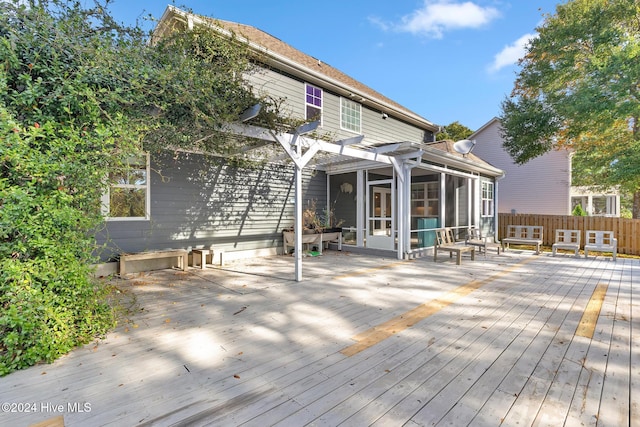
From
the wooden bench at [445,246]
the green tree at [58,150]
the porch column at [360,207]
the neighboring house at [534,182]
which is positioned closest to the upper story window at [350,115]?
the porch column at [360,207]

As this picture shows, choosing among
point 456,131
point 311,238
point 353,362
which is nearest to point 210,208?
point 311,238

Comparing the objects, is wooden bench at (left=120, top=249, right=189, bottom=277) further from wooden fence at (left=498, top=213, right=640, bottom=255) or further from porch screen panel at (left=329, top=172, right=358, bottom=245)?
wooden fence at (left=498, top=213, right=640, bottom=255)

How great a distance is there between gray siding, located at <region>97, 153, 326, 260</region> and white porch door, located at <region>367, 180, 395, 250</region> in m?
2.09

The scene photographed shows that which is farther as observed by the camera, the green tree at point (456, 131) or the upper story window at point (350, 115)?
the green tree at point (456, 131)

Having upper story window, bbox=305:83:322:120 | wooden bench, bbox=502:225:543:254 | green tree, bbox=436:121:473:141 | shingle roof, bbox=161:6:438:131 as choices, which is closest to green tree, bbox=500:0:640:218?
wooden bench, bbox=502:225:543:254

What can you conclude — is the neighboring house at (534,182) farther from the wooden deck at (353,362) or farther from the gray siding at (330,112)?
the wooden deck at (353,362)

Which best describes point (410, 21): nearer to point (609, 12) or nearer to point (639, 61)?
point (609, 12)

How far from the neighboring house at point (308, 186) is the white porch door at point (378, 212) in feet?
0.10

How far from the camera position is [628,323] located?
3742 millimetres

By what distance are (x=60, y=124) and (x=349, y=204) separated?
845 cm

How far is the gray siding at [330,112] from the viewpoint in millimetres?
8719

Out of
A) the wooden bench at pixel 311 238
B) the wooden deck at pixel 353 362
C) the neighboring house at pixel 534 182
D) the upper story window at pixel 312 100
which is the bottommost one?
the wooden deck at pixel 353 362

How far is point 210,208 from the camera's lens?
7.97 m

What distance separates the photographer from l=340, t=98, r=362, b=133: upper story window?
10.9 meters
